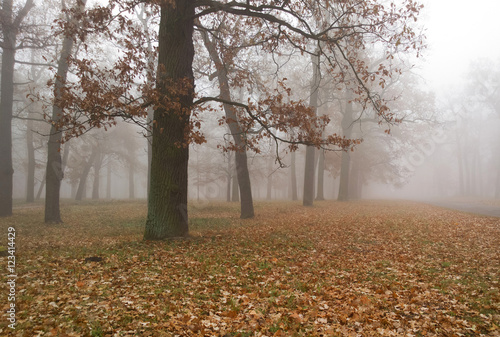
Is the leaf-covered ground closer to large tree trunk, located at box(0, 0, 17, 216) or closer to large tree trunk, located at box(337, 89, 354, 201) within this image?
large tree trunk, located at box(0, 0, 17, 216)

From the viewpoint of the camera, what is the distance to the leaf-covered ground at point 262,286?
12.1 ft

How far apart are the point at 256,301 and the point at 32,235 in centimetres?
843

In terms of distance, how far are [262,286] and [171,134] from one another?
4353 mm

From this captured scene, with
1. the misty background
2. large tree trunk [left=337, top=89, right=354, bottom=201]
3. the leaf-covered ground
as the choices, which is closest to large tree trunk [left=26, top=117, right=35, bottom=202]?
the misty background

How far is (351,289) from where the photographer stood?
16.3 ft

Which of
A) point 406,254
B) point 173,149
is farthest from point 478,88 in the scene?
point 173,149

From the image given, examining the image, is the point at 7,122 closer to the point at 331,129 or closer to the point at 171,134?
the point at 171,134

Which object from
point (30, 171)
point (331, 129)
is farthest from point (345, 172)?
point (30, 171)

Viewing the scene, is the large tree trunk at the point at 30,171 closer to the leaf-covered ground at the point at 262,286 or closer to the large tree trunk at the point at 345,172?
the leaf-covered ground at the point at 262,286

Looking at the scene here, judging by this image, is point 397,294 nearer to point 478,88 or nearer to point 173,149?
point 173,149

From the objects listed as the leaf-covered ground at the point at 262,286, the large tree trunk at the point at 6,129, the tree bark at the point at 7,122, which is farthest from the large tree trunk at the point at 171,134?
the large tree trunk at the point at 6,129

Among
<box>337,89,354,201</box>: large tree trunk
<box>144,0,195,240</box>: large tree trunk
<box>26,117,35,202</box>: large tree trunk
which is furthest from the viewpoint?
<box>337,89,354,201</box>: large tree trunk

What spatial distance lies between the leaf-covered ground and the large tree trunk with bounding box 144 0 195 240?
2.06 feet

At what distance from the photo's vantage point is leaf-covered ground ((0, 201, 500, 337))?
12.1 ft
